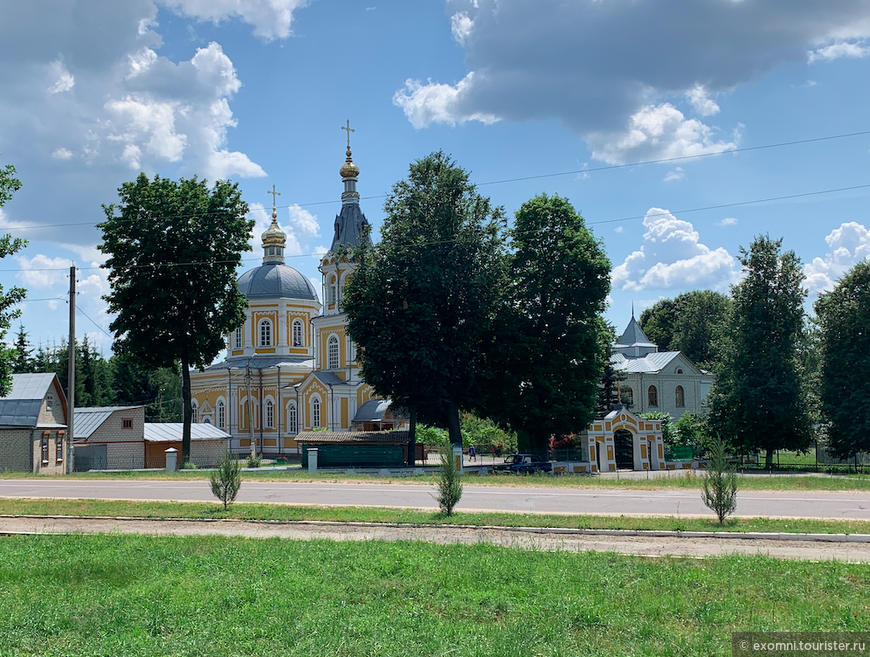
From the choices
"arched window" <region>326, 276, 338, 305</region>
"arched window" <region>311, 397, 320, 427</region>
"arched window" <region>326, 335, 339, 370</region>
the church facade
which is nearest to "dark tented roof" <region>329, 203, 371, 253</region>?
the church facade

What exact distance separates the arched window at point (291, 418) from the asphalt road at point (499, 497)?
3483cm

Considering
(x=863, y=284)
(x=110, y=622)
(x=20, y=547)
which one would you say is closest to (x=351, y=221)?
(x=863, y=284)

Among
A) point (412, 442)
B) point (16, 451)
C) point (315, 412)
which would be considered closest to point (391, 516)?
point (412, 442)

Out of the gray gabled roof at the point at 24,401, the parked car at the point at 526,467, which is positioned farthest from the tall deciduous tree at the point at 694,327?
the gray gabled roof at the point at 24,401

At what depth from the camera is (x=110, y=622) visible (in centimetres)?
777

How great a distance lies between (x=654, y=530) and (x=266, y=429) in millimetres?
54010

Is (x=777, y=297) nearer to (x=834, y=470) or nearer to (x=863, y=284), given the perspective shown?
(x=863, y=284)

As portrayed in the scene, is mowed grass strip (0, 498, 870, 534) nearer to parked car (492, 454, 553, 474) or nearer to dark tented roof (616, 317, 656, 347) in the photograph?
parked car (492, 454, 553, 474)

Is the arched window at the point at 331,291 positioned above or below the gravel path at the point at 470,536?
above

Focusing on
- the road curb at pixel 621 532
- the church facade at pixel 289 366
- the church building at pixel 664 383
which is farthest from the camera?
the church building at pixel 664 383

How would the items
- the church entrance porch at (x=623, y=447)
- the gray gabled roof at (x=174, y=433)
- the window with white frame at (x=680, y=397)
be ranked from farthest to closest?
the window with white frame at (x=680, y=397), the gray gabled roof at (x=174, y=433), the church entrance porch at (x=623, y=447)

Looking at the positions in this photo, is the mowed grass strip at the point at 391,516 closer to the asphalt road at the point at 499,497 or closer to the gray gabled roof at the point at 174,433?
the asphalt road at the point at 499,497

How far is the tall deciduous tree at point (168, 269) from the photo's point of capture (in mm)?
36844

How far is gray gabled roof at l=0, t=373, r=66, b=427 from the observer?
124 ft
